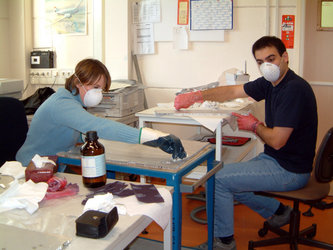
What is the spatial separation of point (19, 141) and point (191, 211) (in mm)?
1285

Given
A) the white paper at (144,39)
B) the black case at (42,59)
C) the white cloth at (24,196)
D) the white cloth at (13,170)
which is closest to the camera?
the white cloth at (24,196)

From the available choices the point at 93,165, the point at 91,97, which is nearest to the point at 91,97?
the point at 91,97

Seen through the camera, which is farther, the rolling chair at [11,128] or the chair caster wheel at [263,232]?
the chair caster wheel at [263,232]

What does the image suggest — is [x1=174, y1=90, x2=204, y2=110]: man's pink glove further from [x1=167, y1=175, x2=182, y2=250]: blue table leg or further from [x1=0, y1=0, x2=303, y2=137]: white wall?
[x1=167, y1=175, x2=182, y2=250]: blue table leg

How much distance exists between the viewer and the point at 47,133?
155 centimetres

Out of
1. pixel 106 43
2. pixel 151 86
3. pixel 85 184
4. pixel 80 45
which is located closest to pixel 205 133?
pixel 151 86

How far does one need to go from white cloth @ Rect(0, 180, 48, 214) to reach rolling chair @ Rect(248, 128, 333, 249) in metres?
1.15

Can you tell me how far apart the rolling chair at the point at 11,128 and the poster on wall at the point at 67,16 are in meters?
1.70

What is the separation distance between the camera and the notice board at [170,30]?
9.70 ft

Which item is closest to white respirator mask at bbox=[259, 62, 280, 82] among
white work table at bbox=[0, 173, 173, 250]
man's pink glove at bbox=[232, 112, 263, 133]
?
man's pink glove at bbox=[232, 112, 263, 133]

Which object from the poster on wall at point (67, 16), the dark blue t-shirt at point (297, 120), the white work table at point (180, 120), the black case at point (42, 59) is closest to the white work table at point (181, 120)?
the white work table at point (180, 120)

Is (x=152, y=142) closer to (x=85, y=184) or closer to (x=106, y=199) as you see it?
(x=85, y=184)

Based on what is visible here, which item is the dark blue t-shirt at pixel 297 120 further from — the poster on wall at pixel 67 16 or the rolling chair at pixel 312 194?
the poster on wall at pixel 67 16

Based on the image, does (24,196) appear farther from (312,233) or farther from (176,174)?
(312,233)
